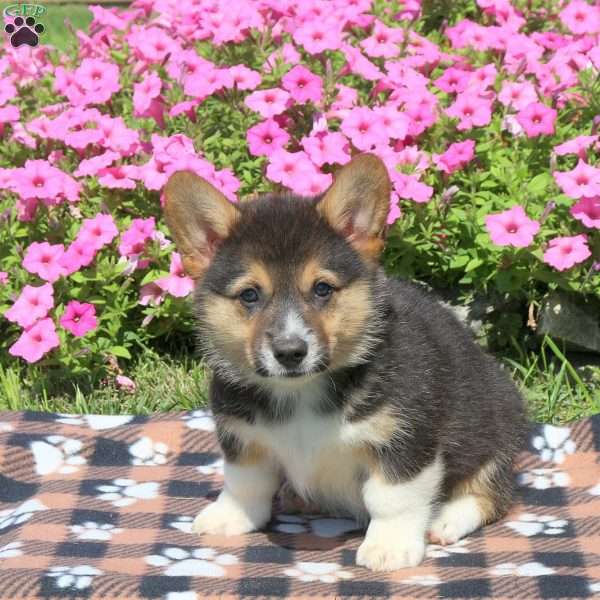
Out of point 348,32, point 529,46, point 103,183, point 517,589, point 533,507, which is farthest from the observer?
point 348,32

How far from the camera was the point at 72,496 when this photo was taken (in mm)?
5051

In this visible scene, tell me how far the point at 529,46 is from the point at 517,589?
12.0ft

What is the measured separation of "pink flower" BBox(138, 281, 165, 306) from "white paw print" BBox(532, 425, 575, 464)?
1.93 m

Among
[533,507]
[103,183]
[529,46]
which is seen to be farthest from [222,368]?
[529,46]

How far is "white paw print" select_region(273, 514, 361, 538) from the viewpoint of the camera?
4.69m

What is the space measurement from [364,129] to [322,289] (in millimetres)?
2086

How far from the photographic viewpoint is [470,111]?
6.17 m

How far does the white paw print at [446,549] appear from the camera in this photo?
14.5ft

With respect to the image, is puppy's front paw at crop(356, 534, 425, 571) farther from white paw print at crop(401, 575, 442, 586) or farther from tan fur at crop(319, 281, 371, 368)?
tan fur at crop(319, 281, 371, 368)

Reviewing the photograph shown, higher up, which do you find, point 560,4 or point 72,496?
point 560,4

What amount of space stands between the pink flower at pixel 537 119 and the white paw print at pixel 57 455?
2664mm

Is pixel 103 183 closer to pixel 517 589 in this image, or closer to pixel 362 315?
pixel 362 315

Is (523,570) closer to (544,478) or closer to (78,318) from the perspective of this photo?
(544,478)

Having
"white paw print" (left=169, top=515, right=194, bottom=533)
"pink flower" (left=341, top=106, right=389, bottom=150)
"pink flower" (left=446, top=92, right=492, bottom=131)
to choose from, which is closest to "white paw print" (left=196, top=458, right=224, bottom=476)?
"white paw print" (left=169, top=515, right=194, bottom=533)
